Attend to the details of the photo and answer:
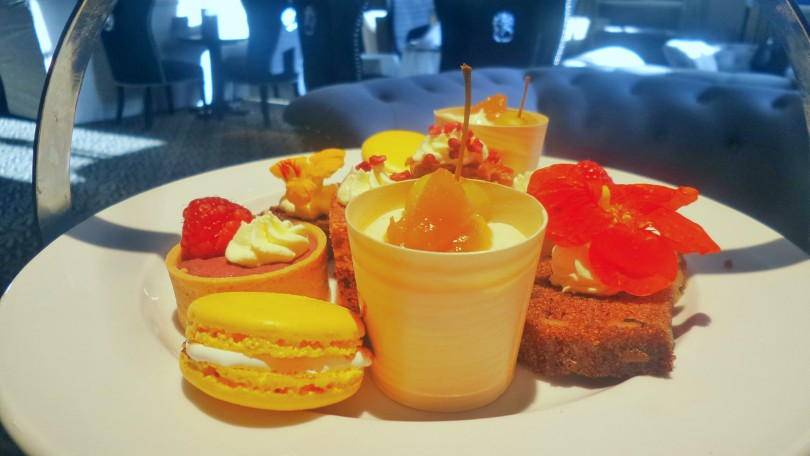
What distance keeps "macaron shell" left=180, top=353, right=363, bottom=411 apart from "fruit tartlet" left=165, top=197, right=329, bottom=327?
10.3 inches

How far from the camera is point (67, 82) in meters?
1.03

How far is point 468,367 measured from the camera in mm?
751

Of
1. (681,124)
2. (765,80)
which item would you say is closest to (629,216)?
(681,124)

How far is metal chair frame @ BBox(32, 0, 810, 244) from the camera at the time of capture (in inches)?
37.8

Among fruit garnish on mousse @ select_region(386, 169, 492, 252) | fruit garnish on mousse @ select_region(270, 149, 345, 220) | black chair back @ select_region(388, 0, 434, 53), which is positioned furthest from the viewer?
black chair back @ select_region(388, 0, 434, 53)

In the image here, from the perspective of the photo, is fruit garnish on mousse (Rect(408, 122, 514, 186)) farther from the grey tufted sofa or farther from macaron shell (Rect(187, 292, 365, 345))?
the grey tufted sofa

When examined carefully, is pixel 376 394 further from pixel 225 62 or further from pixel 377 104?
pixel 225 62

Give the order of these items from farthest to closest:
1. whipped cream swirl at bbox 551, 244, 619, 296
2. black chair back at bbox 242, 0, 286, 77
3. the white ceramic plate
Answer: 1. black chair back at bbox 242, 0, 286, 77
2. whipped cream swirl at bbox 551, 244, 619, 296
3. the white ceramic plate

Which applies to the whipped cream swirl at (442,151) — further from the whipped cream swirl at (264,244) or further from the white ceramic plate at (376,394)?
the white ceramic plate at (376,394)

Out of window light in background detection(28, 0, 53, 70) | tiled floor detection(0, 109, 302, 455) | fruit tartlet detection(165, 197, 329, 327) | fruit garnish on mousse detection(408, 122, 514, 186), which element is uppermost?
window light in background detection(28, 0, 53, 70)

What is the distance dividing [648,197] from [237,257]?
0.81 m

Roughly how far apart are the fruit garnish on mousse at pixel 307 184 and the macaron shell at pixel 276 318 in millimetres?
491

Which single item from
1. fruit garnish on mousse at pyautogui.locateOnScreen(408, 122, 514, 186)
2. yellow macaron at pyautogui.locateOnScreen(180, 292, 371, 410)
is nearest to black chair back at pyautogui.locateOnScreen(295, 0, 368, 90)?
fruit garnish on mousse at pyautogui.locateOnScreen(408, 122, 514, 186)

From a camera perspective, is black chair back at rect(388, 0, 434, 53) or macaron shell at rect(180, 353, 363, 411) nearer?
macaron shell at rect(180, 353, 363, 411)
